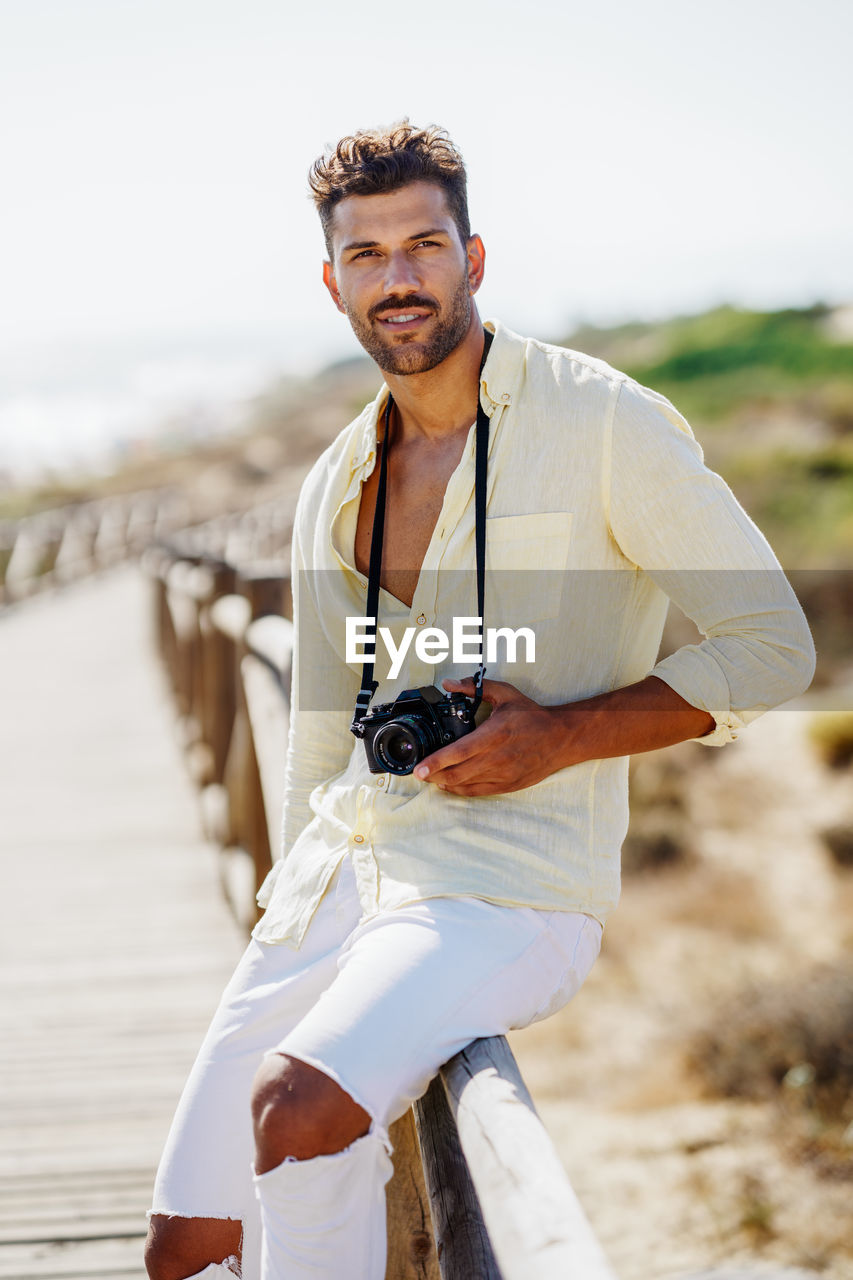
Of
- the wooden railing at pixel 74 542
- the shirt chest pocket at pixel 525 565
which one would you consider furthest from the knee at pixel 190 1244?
the wooden railing at pixel 74 542

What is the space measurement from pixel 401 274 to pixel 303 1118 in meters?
1.17

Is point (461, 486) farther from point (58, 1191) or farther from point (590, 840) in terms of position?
point (58, 1191)

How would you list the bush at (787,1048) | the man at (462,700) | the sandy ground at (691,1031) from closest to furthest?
the man at (462,700), the sandy ground at (691,1031), the bush at (787,1048)

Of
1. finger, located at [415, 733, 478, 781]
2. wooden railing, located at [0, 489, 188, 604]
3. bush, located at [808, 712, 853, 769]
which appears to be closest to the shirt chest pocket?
finger, located at [415, 733, 478, 781]

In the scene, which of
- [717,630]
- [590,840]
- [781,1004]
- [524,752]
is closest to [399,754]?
[524,752]

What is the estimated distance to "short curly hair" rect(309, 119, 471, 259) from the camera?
6.32 feet

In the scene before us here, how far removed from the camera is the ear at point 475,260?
79.4 inches

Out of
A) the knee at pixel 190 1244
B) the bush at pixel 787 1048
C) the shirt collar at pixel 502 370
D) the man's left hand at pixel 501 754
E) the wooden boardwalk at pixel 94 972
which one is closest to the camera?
the man's left hand at pixel 501 754

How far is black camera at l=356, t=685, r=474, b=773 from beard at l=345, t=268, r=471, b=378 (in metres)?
0.51

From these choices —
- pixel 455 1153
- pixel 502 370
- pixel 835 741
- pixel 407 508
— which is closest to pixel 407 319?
pixel 502 370

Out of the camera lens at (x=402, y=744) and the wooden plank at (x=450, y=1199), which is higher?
the camera lens at (x=402, y=744)

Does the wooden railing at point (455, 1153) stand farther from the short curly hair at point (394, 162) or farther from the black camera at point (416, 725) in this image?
the short curly hair at point (394, 162)

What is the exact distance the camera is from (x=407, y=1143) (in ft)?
6.09

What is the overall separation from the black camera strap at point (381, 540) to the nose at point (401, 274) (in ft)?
0.47
